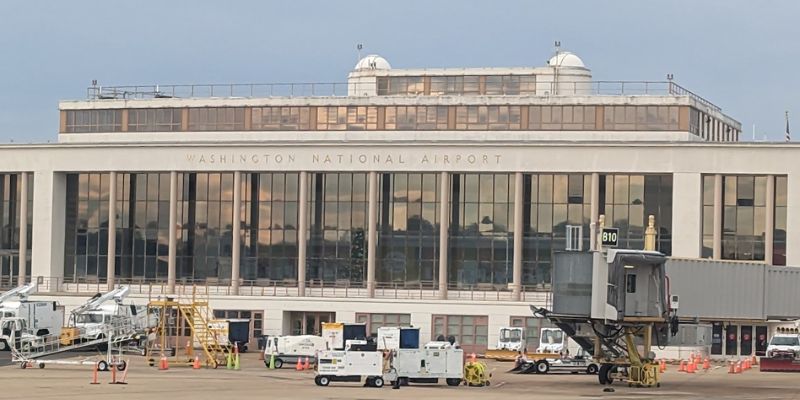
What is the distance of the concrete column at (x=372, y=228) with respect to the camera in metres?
110

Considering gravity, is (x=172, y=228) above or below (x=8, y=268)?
above

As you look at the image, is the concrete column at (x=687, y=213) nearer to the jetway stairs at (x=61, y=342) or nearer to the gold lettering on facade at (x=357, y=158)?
the gold lettering on facade at (x=357, y=158)

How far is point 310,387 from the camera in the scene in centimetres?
7031

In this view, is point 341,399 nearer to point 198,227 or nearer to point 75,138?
point 198,227

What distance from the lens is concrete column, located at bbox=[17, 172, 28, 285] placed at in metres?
117

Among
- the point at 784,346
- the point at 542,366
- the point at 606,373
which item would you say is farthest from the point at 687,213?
the point at 606,373

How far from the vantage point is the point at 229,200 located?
375 feet

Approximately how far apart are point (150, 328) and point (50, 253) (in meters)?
20.4

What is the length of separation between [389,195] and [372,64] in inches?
661

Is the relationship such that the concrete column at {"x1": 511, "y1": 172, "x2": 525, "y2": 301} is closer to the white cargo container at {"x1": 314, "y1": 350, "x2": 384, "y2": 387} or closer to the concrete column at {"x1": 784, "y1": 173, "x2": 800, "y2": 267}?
the concrete column at {"x1": 784, "y1": 173, "x2": 800, "y2": 267}

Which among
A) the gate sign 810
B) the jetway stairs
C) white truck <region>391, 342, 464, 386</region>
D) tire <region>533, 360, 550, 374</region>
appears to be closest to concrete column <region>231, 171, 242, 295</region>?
the jetway stairs

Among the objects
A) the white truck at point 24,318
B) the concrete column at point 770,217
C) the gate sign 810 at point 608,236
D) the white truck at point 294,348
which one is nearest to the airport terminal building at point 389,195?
the concrete column at point 770,217

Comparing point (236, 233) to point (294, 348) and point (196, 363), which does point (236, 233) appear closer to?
point (294, 348)

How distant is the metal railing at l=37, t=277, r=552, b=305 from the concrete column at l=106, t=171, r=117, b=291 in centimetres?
94
